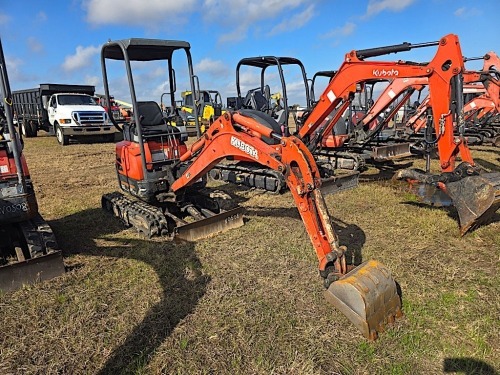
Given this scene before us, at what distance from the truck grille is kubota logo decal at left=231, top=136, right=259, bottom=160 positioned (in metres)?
14.2

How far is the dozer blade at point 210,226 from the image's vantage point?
5.06 m

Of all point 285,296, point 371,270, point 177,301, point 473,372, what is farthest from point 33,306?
point 473,372

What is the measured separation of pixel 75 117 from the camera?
16.4m

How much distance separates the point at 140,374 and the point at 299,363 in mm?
1181

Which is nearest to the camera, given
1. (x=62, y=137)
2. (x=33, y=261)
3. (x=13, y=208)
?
(x=33, y=261)

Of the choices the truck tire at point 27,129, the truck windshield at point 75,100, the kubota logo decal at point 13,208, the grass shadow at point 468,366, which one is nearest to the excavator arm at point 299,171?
the grass shadow at point 468,366

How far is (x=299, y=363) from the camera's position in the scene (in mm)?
2826

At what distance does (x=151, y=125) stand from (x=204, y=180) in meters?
1.23

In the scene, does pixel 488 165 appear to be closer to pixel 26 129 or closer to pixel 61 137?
pixel 61 137

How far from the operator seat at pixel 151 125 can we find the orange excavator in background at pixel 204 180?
16mm

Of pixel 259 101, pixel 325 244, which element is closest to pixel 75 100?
pixel 259 101

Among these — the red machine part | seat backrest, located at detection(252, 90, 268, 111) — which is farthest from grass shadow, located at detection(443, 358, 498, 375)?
seat backrest, located at detection(252, 90, 268, 111)

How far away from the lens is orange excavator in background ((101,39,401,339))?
3209 millimetres

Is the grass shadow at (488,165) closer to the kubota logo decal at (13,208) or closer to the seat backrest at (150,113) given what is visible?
the seat backrest at (150,113)
